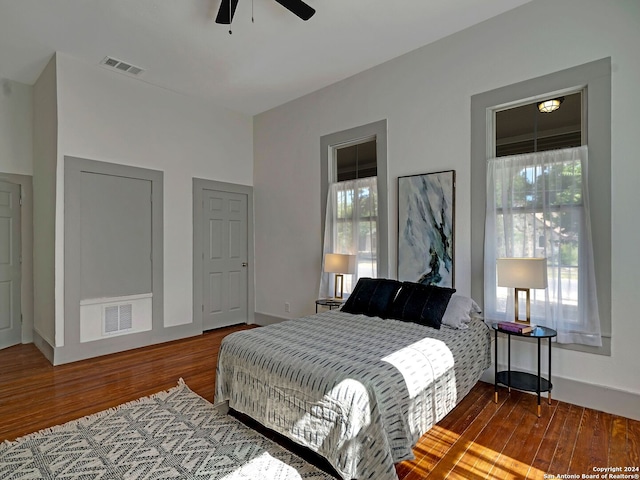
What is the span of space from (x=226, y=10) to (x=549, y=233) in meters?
3.22

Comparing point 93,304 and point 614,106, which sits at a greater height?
point 614,106

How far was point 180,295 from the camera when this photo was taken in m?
4.75

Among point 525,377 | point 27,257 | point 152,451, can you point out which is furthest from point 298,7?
point 27,257

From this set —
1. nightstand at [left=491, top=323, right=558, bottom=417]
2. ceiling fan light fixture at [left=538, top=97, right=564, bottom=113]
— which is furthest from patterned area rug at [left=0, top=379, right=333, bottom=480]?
ceiling fan light fixture at [left=538, top=97, right=564, bottom=113]

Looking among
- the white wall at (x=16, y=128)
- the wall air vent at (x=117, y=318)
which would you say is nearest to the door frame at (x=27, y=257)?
the white wall at (x=16, y=128)

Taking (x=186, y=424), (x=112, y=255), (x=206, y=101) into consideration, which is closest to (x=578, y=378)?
(x=186, y=424)

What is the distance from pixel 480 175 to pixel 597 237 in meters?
1.04

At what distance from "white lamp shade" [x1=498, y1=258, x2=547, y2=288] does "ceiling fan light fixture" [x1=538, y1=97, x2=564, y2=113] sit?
4.44 ft

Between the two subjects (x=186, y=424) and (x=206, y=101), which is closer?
(x=186, y=424)

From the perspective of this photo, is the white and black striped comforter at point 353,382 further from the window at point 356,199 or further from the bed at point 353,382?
the window at point 356,199

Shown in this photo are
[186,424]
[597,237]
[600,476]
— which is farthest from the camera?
[597,237]

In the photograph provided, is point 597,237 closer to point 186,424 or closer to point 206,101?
point 186,424

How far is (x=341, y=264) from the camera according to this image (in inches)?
158

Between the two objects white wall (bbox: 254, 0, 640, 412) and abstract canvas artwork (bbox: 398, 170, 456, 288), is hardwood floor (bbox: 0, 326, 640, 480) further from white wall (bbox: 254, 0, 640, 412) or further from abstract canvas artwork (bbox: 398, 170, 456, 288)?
abstract canvas artwork (bbox: 398, 170, 456, 288)
